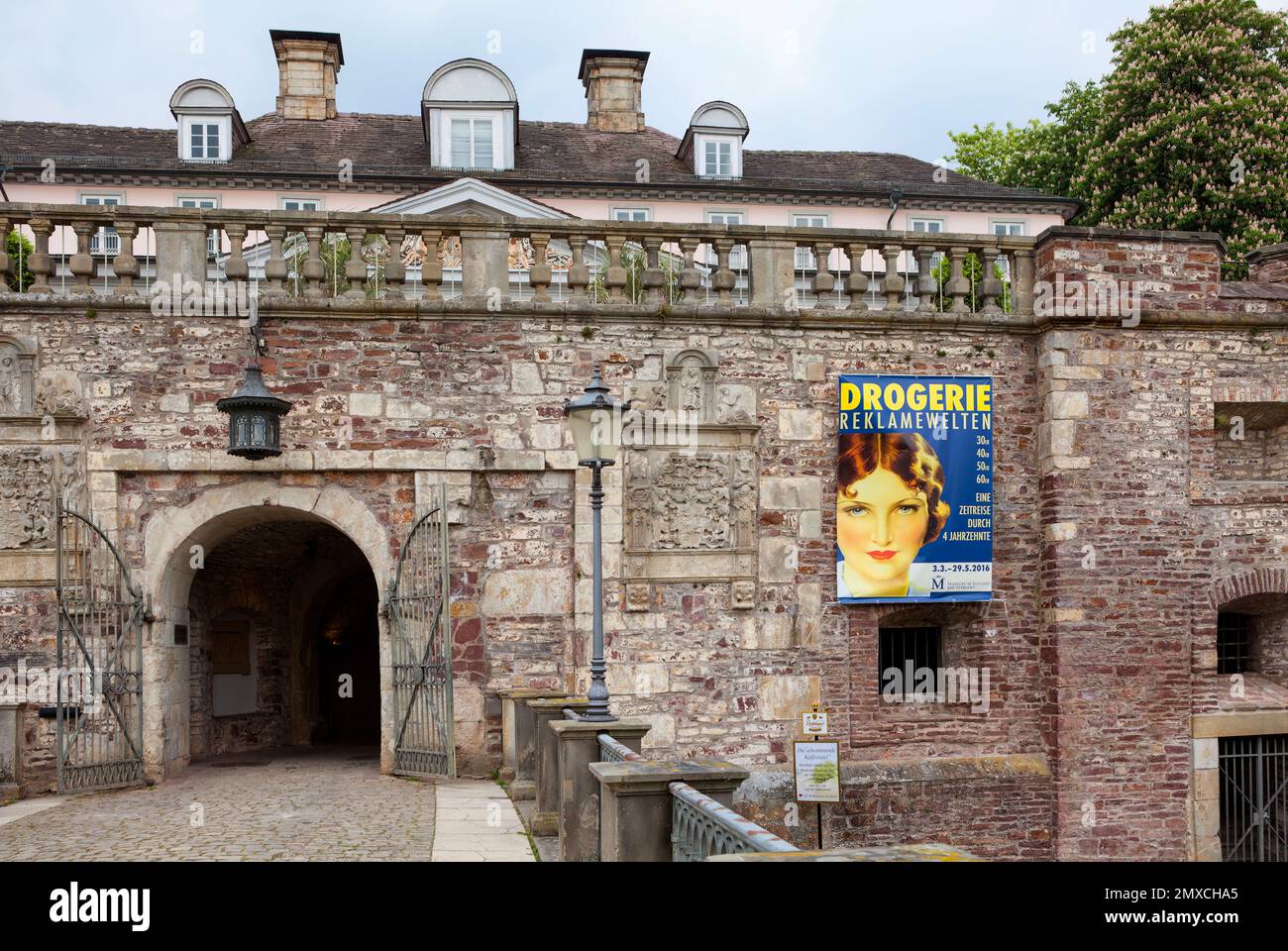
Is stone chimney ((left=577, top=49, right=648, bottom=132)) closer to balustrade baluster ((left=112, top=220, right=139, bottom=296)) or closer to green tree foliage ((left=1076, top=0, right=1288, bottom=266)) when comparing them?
green tree foliage ((left=1076, top=0, right=1288, bottom=266))

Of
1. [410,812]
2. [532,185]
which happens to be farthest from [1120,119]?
[410,812]

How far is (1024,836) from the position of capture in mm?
13352

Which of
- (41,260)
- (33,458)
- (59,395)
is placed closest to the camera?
(33,458)

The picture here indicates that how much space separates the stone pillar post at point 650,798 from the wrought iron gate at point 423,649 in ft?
18.8

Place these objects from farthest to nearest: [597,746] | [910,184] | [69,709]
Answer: [910,184]
[69,709]
[597,746]

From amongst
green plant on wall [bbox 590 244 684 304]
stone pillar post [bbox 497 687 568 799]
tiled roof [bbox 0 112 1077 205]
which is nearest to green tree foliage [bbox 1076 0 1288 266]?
tiled roof [bbox 0 112 1077 205]

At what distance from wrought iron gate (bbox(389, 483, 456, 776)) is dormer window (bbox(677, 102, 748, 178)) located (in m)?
20.4

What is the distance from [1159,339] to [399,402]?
26.3 feet

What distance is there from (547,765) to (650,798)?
10.3 ft

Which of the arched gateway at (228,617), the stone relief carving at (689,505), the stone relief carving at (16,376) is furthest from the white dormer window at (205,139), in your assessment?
the stone relief carving at (689,505)

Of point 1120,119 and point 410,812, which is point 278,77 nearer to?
point 1120,119

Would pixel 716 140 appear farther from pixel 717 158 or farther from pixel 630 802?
pixel 630 802

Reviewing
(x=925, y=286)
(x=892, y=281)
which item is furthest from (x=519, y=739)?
(x=925, y=286)

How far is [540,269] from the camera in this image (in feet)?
43.2
